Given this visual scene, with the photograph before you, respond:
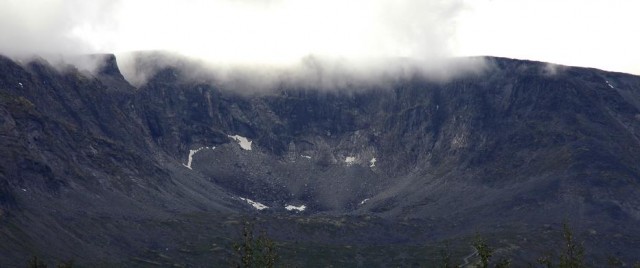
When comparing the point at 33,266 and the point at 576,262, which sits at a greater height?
the point at 576,262

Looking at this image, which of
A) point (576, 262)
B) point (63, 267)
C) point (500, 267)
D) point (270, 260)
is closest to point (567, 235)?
point (576, 262)

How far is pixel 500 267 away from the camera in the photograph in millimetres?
128625

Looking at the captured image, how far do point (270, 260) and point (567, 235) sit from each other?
49.3 meters

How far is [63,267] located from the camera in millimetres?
162875

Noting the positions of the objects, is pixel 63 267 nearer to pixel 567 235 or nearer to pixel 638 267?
pixel 567 235

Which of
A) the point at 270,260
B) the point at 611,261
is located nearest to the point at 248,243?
the point at 270,260

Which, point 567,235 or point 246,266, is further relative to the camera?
point 567,235

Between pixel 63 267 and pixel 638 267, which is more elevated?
pixel 638 267

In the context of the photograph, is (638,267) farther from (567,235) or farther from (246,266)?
(246,266)

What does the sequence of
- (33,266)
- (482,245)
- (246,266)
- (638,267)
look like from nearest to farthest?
(246,266), (482,245), (638,267), (33,266)

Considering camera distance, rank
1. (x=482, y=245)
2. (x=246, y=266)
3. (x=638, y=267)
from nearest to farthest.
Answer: (x=246, y=266) → (x=482, y=245) → (x=638, y=267)

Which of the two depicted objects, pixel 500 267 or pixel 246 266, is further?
pixel 500 267

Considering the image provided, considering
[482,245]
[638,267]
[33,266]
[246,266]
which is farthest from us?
[33,266]

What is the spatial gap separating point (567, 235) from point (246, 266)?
176 feet
